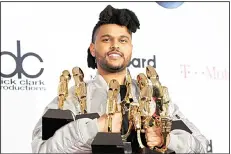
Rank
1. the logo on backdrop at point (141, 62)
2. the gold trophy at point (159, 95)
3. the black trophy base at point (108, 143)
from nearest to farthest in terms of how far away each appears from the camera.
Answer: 1. the black trophy base at point (108, 143)
2. the gold trophy at point (159, 95)
3. the logo on backdrop at point (141, 62)

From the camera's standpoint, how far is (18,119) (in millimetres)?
1370

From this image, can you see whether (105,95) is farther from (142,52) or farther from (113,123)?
(142,52)

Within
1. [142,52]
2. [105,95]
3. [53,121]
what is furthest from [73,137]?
[142,52]

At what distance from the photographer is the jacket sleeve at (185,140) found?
1321 mm

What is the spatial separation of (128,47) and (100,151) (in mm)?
335

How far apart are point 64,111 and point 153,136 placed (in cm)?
25

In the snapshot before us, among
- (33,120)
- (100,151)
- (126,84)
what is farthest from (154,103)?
(33,120)

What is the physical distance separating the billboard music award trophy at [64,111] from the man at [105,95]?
19mm

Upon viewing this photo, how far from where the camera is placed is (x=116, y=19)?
1.37m

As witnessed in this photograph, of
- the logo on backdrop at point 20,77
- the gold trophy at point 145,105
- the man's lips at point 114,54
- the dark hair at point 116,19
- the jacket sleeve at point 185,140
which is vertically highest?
the dark hair at point 116,19

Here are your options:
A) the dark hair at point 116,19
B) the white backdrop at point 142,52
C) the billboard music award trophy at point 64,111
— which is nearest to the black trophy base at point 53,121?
the billboard music award trophy at point 64,111

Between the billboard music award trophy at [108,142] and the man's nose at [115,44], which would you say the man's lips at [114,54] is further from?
the billboard music award trophy at [108,142]

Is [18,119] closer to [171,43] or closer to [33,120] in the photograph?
[33,120]

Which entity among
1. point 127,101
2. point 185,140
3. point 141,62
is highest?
point 141,62
